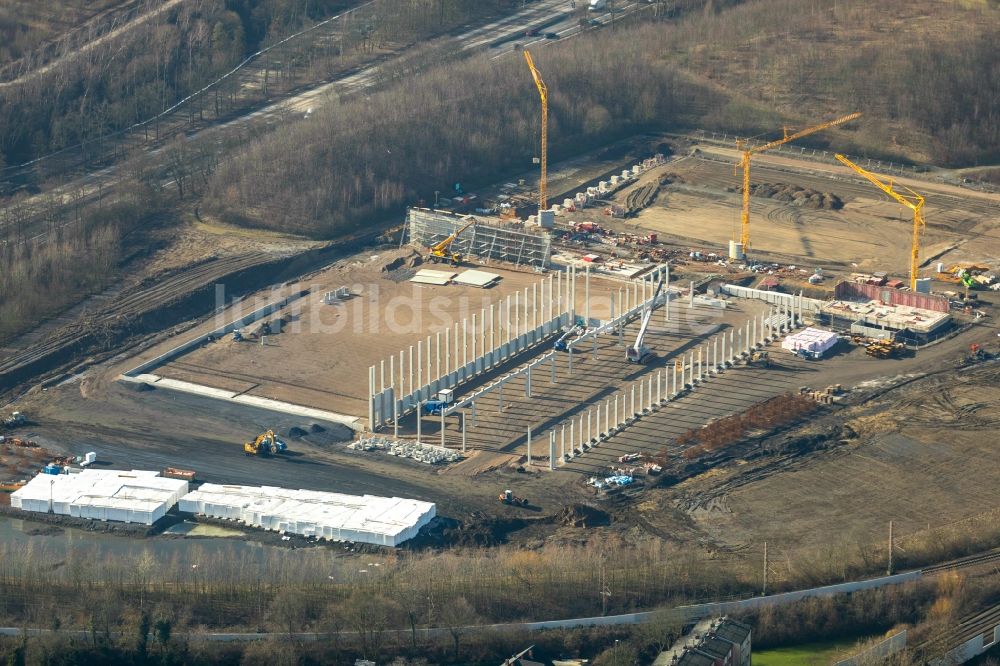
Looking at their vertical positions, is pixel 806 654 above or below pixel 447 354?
below

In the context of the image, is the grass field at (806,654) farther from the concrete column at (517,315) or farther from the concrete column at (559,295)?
the concrete column at (559,295)

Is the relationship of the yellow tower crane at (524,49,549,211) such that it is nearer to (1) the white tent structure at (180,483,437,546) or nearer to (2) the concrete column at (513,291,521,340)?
(2) the concrete column at (513,291,521,340)

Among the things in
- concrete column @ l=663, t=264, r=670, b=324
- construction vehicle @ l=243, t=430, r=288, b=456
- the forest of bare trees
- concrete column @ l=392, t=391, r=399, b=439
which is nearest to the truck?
construction vehicle @ l=243, t=430, r=288, b=456

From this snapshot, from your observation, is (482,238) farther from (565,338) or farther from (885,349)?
(885,349)

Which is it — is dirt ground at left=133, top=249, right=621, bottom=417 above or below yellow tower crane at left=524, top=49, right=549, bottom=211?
below

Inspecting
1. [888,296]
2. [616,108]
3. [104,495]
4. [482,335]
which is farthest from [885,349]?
[616,108]

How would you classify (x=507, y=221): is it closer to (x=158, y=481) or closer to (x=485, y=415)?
(x=485, y=415)

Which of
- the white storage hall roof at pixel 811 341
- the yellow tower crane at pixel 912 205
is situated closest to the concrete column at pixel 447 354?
the white storage hall roof at pixel 811 341
